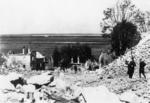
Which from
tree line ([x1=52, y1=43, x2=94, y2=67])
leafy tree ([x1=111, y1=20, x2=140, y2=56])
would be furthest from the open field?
leafy tree ([x1=111, y1=20, x2=140, y2=56])

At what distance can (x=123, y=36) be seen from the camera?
49344mm

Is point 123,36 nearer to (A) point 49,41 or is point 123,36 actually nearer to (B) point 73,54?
(B) point 73,54

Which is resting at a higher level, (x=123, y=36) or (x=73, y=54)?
(x=123, y=36)

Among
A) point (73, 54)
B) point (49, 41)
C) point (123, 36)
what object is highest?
point (123, 36)

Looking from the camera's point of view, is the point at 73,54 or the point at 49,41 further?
the point at 49,41

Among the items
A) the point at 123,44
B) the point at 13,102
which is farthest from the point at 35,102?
the point at 123,44

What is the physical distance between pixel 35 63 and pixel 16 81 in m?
54.9

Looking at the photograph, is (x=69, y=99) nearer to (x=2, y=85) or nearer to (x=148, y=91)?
(x=2, y=85)

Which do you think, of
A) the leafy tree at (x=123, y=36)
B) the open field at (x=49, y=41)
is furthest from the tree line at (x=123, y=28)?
the open field at (x=49, y=41)

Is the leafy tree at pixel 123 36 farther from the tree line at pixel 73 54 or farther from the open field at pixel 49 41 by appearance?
the open field at pixel 49 41

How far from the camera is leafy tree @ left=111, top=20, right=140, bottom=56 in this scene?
1913 inches

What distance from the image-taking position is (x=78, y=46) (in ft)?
251

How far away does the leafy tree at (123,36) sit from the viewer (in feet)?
159

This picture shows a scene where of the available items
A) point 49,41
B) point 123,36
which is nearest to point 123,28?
point 123,36
